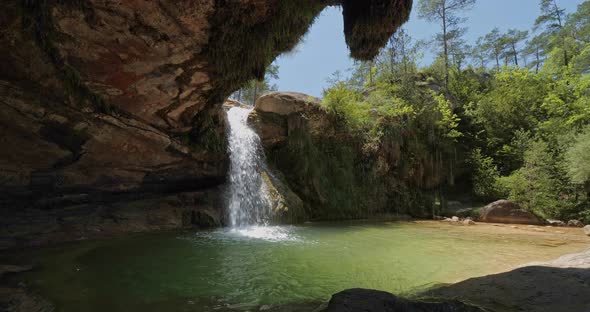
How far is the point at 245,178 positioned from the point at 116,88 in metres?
4.79

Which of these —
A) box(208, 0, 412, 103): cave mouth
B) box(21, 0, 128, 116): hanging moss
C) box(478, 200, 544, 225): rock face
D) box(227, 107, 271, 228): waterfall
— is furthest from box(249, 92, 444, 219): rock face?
box(21, 0, 128, 116): hanging moss

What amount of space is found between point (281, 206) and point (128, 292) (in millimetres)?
6094

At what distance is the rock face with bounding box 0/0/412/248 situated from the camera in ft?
14.2

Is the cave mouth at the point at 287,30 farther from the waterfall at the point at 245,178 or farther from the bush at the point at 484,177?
the bush at the point at 484,177

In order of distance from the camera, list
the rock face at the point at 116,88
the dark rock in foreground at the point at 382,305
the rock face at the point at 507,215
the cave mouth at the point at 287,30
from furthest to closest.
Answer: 1. the rock face at the point at 507,215
2. the cave mouth at the point at 287,30
3. the rock face at the point at 116,88
4. the dark rock in foreground at the point at 382,305

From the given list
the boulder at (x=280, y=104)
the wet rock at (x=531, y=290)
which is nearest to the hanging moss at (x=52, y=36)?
the wet rock at (x=531, y=290)

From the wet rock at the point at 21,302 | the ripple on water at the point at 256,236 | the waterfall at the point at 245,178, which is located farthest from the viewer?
the waterfall at the point at 245,178

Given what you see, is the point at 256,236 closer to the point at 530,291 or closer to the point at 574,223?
the point at 530,291

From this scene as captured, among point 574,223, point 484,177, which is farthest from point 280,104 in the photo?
point 574,223

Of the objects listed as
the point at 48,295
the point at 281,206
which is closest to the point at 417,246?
the point at 281,206

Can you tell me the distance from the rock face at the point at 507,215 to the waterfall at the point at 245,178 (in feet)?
28.1

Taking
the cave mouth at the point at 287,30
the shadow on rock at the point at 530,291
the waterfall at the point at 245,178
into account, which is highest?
the cave mouth at the point at 287,30

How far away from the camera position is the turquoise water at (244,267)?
9.17 ft

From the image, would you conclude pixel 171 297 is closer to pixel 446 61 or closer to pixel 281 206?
pixel 281 206
